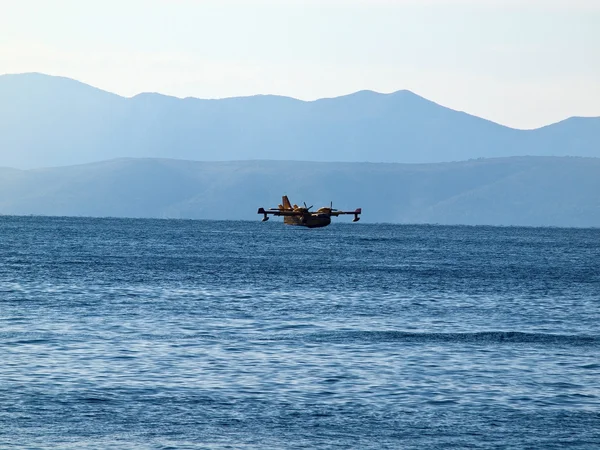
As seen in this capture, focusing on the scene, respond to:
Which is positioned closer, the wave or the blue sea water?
the blue sea water

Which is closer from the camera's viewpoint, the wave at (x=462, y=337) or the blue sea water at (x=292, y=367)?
the blue sea water at (x=292, y=367)

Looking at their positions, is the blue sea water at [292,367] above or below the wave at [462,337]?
below

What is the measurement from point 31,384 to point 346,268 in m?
76.2

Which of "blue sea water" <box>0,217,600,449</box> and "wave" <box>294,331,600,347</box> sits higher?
"wave" <box>294,331,600,347</box>

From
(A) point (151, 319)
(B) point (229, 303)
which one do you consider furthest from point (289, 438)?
(B) point (229, 303)

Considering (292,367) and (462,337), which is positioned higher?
(462,337)

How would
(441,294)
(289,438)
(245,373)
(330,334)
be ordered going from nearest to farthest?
(289,438) < (245,373) < (330,334) < (441,294)

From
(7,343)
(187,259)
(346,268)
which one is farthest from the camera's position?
(187,259)

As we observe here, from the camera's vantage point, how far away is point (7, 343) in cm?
4328

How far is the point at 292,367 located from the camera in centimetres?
3853

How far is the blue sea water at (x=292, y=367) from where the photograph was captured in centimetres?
2866

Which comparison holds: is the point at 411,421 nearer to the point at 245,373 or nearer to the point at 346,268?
the point at 245,373

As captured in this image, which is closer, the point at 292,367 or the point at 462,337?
the point at 292,367

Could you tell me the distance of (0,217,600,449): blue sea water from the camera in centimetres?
2866
